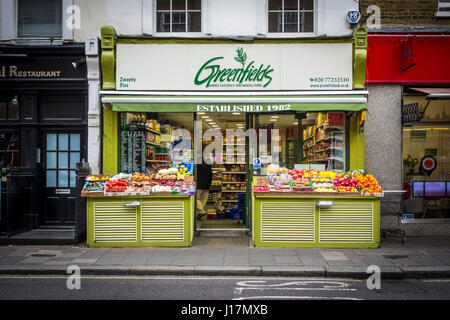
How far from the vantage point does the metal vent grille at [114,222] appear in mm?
9156

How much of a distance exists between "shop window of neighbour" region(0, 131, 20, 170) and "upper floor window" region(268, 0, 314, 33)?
761 centimetres

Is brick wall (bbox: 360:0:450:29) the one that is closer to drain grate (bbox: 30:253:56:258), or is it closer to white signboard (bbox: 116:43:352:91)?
white signboard (bbox: 116:43:352:91)

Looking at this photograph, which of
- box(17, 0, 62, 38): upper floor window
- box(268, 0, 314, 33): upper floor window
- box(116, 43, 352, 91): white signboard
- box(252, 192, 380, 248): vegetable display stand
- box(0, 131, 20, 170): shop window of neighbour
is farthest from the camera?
box(17, 0, 62, 38): upper floor window

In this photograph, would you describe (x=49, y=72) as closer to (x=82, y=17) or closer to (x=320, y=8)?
(x=82, y=17)

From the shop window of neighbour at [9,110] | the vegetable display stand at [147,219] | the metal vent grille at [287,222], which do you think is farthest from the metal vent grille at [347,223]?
the shop window of neighbour at [9,110]

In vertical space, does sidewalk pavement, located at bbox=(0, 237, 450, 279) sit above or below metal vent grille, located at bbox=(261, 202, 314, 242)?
below

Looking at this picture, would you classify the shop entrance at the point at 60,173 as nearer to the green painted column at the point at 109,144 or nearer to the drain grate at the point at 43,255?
the green painted column at the point at 109,144

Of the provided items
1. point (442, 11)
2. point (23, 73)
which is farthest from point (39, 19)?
point (442, 11)

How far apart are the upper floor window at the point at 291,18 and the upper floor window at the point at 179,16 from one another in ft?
6.59

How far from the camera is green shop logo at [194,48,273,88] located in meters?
10.2

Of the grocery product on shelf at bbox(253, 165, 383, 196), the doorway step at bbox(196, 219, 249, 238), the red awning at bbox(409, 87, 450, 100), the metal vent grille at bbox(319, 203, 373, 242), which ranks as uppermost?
the red awning at bbox(409, 87, 450, 100)

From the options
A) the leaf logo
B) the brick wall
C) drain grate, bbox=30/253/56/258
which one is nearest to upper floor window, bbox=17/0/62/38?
the leaf logo

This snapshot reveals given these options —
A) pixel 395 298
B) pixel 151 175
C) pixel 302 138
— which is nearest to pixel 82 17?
pixel 151 175

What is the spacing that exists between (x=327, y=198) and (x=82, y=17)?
797 cm
